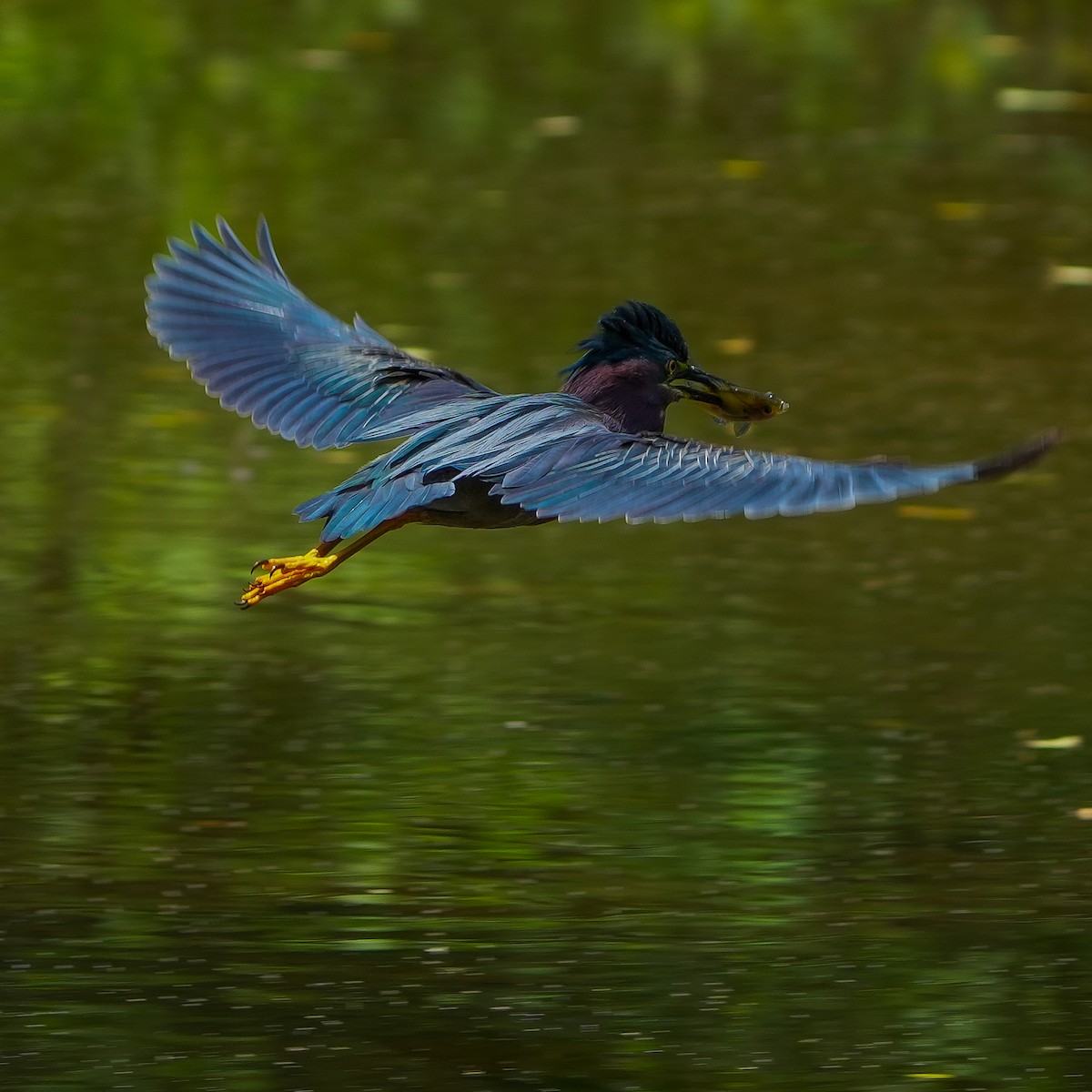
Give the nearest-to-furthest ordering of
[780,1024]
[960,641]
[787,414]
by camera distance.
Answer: [780,1024] < [960,641] < [787,414]

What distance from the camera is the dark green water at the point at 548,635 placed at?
4684mm

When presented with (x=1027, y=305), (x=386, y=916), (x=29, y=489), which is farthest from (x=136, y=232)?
(x=386, y=916)

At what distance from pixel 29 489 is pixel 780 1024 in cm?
381

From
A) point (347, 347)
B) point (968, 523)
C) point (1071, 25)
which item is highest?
point (1071, 25)

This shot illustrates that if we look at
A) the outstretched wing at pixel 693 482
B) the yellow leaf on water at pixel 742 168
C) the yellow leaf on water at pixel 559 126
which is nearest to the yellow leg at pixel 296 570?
the outstretched wing at pixel 693 482

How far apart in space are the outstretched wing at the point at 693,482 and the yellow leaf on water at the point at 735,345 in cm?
411

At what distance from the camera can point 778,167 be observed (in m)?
11.3

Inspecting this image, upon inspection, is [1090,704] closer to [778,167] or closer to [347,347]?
[347,347]

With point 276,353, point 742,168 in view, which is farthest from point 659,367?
point 742,168

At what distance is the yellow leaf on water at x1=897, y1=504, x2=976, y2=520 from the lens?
780 centimetres

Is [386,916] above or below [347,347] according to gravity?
below

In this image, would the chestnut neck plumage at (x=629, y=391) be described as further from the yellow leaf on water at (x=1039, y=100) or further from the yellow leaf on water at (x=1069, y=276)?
the yellow leaf on water at (x=1039, y=100)

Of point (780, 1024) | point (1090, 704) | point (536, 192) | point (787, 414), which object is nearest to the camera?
point (780, 1024)

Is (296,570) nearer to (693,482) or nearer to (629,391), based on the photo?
(629,391)
